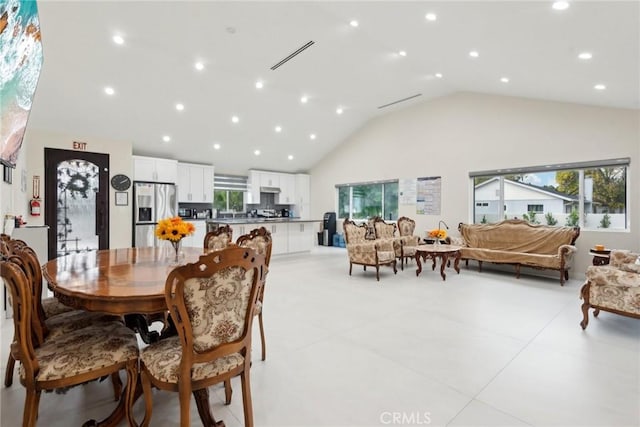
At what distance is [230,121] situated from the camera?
22.7 ft

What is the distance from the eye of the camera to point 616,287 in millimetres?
2961

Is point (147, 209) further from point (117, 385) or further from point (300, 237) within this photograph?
point (117, 385)

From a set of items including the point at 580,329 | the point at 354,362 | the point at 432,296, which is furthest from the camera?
the point at 432,296

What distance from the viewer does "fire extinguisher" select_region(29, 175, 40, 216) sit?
5461 mm

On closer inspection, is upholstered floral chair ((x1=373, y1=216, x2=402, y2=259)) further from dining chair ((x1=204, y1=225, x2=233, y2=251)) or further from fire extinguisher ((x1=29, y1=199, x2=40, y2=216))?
fire extinguisher ((x1=29, y1=199, x2=40, y2=216))

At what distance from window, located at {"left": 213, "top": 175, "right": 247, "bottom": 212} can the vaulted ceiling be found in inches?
55.5

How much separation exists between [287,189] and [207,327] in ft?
27.6

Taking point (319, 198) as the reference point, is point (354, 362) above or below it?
below

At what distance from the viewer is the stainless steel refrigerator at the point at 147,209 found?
6586 millimetres

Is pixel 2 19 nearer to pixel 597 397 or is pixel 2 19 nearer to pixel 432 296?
pixel 597 397

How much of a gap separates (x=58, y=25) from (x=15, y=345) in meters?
4.09

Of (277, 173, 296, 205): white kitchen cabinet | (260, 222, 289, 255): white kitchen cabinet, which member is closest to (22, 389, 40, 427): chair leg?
(260, 222, 289, 255): white kitchen cabinet

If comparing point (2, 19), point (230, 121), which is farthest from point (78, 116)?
point (2, 19)

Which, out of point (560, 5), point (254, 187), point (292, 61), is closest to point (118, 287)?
point (560, 5)
